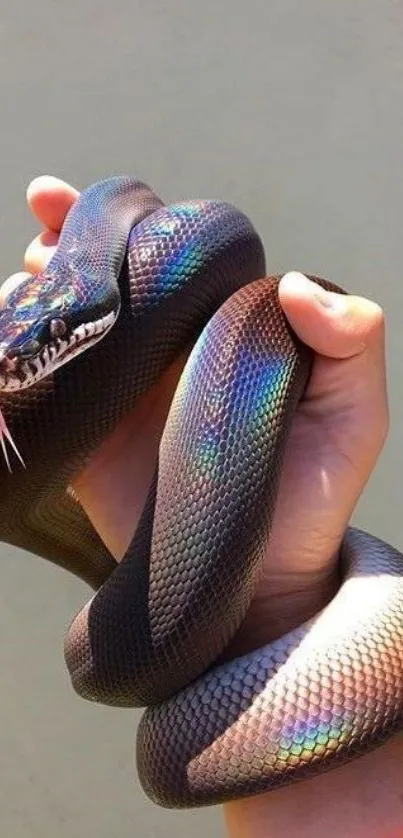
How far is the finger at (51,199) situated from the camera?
1.19 meters

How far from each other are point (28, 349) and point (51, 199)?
0.33 m

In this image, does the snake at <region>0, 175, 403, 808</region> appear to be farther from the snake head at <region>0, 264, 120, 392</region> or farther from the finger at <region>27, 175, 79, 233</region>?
the finger at <region>27, 175, 79, 233</region>

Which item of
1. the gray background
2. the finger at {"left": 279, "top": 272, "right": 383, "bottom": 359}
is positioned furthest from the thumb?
the gray background

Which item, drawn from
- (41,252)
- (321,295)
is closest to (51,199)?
(41,252)

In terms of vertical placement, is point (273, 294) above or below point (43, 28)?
below

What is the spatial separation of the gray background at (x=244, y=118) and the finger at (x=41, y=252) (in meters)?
0.74

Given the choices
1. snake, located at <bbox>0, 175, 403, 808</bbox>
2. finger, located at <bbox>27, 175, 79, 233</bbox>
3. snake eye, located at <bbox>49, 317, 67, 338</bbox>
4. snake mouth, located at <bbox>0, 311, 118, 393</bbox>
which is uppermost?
finger, located at <bbox>27, 175, 79, 233</bbox>

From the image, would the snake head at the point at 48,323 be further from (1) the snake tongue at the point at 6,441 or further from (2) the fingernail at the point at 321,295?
(2) the fingernail at the point at 321,295

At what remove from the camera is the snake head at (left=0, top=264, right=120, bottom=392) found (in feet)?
3.05

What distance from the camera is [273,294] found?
0.99 meters

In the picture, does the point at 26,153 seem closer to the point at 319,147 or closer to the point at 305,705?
the point at 319,147

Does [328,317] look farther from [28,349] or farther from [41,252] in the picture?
[41,252]

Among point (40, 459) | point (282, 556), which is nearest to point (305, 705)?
point (282, 556)

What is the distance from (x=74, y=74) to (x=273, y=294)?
3.72 ft
